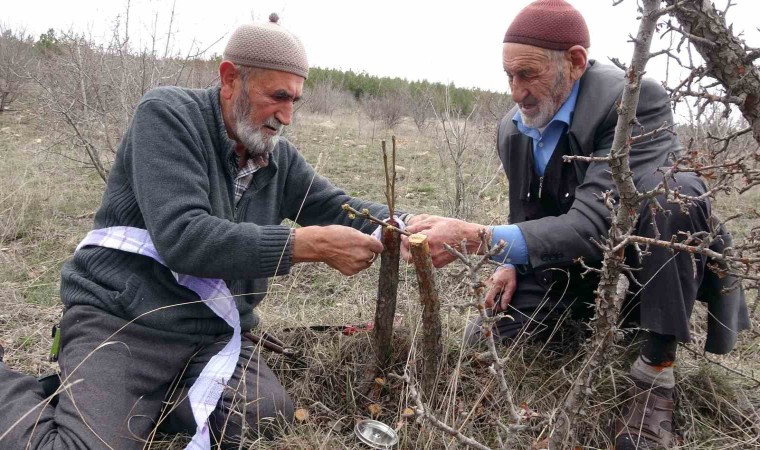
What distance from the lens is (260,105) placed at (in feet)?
7.50

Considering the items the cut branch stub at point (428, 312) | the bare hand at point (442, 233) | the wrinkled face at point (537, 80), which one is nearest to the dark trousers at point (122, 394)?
the cut branch stub at point (428, 312)

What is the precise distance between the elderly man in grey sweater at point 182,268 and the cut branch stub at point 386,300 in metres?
0.05

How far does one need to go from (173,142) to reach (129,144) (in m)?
0.24

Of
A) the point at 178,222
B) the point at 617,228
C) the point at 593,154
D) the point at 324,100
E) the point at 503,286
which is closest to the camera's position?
the point at 617,228

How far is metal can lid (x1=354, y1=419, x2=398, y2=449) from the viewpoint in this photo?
203 cm

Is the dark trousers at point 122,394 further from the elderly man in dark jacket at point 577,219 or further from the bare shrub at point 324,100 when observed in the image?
the bare shrub at point 324,100

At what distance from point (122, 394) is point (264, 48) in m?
1.42

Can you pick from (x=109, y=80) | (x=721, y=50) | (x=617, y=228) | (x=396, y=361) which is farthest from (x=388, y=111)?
(x=617, y=228)

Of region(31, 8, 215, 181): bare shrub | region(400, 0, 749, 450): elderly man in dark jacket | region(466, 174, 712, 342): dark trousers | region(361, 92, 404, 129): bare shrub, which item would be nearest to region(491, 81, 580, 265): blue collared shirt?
region(400, 0, 749, 450): elderly man in dark jacket

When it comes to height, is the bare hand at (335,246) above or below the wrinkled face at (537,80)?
below

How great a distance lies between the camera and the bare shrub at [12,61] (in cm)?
1315

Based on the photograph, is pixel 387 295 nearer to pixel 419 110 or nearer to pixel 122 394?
pixel 122 394

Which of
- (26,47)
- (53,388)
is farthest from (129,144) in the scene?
(26,47)

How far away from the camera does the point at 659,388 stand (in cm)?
217
